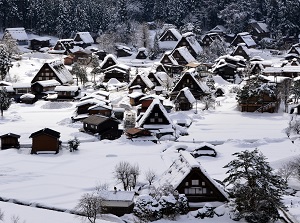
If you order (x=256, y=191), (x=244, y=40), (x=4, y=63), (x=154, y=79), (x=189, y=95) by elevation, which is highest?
(x=244, y=40)

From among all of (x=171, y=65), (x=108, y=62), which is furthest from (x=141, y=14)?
(x=108, y=62)

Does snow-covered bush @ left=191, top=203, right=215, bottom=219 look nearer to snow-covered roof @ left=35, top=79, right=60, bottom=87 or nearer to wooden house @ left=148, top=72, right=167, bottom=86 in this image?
snow-covered roof @ left=35, top=79, right=60, bottom=87

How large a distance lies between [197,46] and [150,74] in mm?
21548

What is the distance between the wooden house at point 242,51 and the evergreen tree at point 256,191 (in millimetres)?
46378

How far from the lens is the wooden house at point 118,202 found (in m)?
19.4

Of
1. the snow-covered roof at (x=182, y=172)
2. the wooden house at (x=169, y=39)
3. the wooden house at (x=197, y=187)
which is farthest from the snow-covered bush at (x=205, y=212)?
the wooden house at (x=169, y=39)

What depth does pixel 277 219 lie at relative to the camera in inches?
730

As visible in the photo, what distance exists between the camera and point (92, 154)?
92.3 feet

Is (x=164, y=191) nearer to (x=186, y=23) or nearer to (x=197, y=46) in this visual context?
(x=197, y=46)

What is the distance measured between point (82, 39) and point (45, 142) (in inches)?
1742

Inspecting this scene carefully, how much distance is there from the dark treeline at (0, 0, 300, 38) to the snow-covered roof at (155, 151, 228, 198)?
182 ft

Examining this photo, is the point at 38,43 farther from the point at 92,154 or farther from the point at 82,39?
the point at 92,154

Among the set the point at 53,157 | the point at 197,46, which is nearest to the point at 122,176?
the point at 53,157

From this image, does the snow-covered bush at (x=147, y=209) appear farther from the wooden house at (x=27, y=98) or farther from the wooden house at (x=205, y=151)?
the wooden house at (x=27, y=98)
